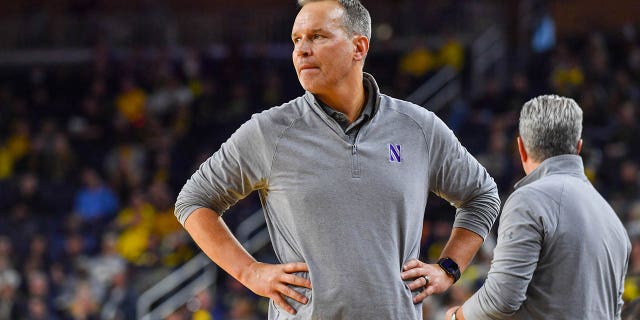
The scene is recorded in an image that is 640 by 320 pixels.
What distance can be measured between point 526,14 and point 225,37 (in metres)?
4.75

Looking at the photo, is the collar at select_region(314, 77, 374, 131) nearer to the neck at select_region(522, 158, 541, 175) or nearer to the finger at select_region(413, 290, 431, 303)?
the finger at select_region(413, 290, 431, 303)

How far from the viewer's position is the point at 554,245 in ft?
11.6

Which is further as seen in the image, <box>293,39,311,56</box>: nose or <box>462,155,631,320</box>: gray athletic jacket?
<box>462,155,631,320</box>: gray athletic jacket

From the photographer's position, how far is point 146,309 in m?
10.9

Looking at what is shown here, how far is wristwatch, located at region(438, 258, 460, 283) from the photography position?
135 inches

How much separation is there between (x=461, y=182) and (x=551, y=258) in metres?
0.40

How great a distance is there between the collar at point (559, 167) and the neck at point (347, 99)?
70 centimetres

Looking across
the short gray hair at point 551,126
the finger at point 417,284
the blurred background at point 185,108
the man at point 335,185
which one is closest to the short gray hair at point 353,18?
the man at point 335,185

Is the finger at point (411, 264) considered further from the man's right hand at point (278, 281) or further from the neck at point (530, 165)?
the neck at point (530, 165)

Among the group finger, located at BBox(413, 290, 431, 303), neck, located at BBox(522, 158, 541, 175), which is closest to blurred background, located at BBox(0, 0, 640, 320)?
neck, located at BBox(522, 158, 541, 175)

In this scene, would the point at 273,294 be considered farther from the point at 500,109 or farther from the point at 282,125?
the point at 500,109

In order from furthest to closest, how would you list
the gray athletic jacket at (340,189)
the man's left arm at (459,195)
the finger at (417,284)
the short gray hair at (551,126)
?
1. the short gray hair at (551,126)
2. the man's left arm at (459,195)
3. the finger at (417,284)
4. the gray athletic jacket at (340,189)

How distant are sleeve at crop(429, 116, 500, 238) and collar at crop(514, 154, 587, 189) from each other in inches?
7.8

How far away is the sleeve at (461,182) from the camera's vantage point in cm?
343
